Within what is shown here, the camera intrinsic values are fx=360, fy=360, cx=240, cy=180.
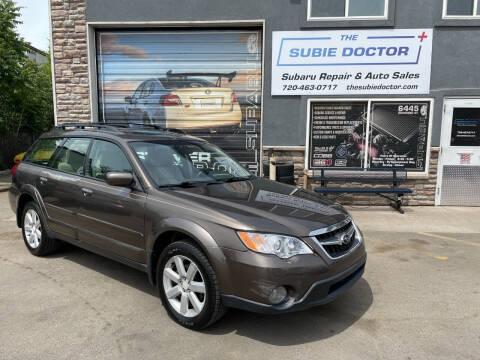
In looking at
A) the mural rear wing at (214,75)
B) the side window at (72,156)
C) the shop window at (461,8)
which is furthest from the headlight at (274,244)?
the shop window at (461,8)

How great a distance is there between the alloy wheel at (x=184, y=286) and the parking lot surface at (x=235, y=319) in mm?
195

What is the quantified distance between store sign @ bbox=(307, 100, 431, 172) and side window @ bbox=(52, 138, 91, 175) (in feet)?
17.8

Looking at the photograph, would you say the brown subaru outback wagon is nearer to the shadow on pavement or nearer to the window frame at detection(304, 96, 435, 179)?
the shadow on pavement

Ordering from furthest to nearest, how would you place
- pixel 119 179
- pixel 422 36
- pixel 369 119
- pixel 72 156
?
pixel 369 119 → pixel 422 36 → pixel 72 156 → pixel 119 179

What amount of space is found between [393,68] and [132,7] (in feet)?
20.1

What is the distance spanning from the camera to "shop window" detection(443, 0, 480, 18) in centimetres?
785

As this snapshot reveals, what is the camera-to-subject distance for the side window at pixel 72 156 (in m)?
4.14

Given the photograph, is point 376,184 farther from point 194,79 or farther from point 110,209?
point 110,209

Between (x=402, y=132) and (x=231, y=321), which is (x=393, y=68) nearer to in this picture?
(x=402, y=132)

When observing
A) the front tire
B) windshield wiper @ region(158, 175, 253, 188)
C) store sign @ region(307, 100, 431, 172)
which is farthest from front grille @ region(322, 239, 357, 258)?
store sign @ region(307, 100, 431, 172)

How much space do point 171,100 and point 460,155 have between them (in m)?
6.89

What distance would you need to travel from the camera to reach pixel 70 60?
8789 millimetres

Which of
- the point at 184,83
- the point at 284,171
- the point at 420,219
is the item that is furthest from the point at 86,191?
the point at 420,219

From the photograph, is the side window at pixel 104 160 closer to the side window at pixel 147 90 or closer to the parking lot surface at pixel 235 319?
the parking lot surface at pixel 235 319
